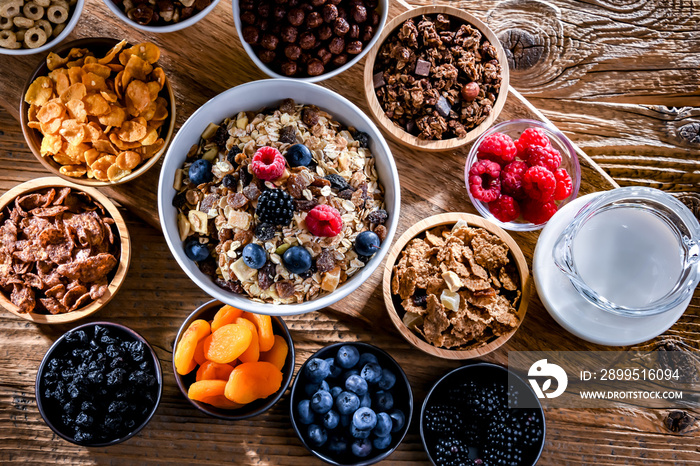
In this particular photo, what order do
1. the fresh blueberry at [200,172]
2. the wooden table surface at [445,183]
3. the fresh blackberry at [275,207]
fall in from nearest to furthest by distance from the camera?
the fresh blackberry at [275,207], the fresh blueberry at [200,172], the wooden table surface at [445,183]

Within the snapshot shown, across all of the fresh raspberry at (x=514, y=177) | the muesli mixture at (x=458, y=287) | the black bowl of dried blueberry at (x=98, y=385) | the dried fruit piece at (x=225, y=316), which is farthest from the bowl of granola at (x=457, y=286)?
the black bowl of dried blueberry at (x=98, y=385)

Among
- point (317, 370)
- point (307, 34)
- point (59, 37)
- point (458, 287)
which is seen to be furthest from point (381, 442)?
point (59, 37)

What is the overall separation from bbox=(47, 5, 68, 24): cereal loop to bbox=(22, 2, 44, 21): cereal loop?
21 millimetres

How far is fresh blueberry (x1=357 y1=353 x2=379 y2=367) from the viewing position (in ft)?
5.30

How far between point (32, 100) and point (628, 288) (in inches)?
65.7

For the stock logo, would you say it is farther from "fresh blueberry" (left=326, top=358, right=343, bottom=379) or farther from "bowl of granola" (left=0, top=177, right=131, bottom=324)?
"bowl of granola" (left=0, top=177, right=131, bottom=324)

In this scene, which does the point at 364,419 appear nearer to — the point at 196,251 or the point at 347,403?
the point at 347,403

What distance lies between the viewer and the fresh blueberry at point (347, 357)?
1593mm

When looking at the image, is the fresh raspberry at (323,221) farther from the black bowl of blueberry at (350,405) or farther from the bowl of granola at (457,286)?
the black bowl of blueberry at (350,405)

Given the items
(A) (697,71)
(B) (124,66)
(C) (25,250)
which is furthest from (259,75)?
(A) (697,71)

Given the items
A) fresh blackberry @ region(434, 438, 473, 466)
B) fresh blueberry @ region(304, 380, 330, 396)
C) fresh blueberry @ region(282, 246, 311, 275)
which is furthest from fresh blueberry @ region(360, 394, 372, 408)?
fresh blueberry @ region(282, 246, 311, 275)

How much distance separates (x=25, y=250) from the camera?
5.11 feet

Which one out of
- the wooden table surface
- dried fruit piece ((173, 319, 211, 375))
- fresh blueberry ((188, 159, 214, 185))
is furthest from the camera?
the wooden table surface

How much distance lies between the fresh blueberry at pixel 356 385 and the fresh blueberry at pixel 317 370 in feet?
0.23
